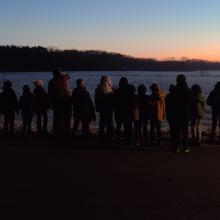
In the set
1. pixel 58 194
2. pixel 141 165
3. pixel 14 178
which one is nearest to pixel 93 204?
pixel 58 194

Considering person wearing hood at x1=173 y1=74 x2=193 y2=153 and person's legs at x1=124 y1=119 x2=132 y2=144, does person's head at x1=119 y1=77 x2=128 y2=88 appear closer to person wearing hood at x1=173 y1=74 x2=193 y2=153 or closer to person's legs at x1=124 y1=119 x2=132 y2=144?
person's legs at x1=124 y1=119 x2=132 y2=144

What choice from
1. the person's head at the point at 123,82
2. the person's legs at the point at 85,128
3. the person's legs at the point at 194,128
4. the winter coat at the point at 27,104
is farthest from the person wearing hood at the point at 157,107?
the winter coat at the point at 27,104

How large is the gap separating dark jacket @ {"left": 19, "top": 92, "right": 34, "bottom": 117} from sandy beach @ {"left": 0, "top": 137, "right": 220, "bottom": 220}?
2054 millimetres

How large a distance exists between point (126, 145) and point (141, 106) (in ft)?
3.23

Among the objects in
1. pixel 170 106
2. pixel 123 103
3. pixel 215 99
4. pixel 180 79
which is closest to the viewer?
pixel 180 79

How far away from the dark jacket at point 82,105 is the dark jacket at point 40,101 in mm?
1226

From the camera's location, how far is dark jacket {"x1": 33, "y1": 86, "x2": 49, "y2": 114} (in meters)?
15.3

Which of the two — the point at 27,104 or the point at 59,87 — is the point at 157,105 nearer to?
the point at 59,87

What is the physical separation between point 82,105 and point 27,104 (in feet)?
6.23

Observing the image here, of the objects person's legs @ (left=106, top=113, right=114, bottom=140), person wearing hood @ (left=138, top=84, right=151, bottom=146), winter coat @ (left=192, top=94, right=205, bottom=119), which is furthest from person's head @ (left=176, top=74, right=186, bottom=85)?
person's legs @ (left=106, top=113, right=114, bottom=140)

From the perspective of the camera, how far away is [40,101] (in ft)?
50.5

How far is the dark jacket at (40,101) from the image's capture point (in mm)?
15278

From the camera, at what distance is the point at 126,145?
556 inches

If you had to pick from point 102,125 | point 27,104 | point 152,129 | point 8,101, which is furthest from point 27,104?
point 152,129
